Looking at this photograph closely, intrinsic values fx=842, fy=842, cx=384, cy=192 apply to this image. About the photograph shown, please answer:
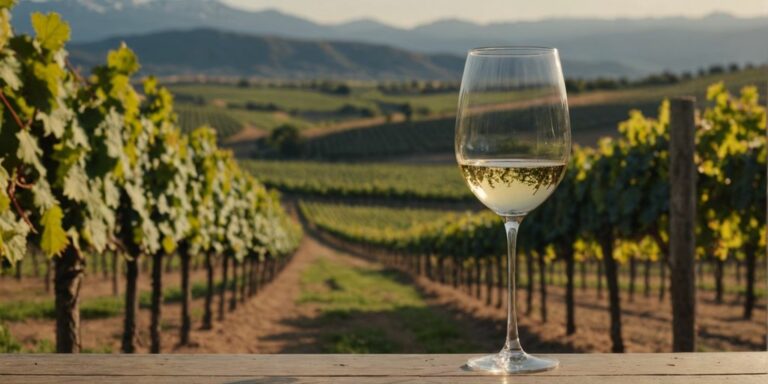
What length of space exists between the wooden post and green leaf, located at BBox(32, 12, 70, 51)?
3.86 metres

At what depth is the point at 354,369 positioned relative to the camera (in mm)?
1812

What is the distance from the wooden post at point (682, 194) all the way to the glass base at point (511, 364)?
4.21 m

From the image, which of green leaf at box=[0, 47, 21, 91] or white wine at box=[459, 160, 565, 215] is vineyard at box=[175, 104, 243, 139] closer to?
green leaf at box=[0, 47, 21, 91]

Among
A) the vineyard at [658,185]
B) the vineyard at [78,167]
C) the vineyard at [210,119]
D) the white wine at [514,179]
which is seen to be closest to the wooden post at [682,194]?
the vineyard at [658,185]

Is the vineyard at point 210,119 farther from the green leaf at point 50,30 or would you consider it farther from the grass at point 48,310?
the green leaf at point 50,30

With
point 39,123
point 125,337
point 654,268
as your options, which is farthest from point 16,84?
point 654,268

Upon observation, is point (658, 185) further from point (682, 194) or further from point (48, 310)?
point (48, 310)

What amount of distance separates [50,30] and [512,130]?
3.90 meters

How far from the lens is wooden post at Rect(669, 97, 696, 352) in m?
5.63

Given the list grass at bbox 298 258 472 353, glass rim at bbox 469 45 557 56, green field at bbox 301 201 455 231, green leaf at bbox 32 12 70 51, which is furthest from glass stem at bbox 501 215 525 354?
green field at bbox 301 201 455 231

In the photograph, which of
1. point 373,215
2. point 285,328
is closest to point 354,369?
point 285,328

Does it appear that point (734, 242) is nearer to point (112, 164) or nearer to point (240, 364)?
point (112, 164)

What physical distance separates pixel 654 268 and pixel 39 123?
39791 mm

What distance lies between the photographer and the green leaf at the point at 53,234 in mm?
4223
